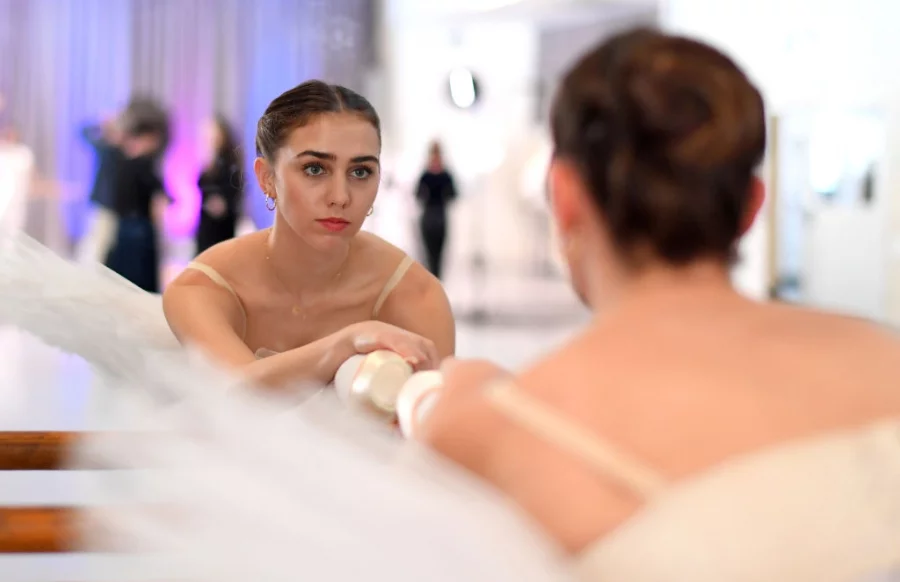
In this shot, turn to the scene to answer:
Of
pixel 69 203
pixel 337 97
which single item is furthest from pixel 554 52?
pixel 337 97

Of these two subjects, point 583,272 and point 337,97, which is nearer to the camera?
point 583,272

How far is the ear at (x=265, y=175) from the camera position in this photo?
150 centimetres

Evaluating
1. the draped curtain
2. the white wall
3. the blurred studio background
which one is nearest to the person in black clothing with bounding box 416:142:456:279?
the blurred studio background

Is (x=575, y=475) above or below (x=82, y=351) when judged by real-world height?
above

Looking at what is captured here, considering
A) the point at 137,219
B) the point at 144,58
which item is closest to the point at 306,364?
the point at 137,219

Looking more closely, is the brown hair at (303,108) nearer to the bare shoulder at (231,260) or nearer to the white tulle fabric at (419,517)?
the bare shoulder at (231,260)

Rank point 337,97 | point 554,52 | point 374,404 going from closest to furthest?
point 374,404 < point 337,97 < point 554,52

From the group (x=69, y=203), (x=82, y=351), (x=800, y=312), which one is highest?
(x=800, y=312)

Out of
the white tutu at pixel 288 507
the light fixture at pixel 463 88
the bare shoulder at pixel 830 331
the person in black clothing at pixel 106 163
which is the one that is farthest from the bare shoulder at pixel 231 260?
the light fixture at pixel 463 88

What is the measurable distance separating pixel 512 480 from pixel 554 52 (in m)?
11.9

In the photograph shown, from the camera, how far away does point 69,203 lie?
35.3ft

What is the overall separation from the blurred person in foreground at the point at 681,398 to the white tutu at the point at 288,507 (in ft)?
0.12

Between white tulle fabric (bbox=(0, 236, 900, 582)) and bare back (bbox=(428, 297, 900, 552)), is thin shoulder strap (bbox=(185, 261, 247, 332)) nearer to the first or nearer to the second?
white tulle fabric (bbox=(0, 236, 900, 582))

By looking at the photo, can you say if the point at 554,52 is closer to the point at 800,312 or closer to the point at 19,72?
the point at 19,72
